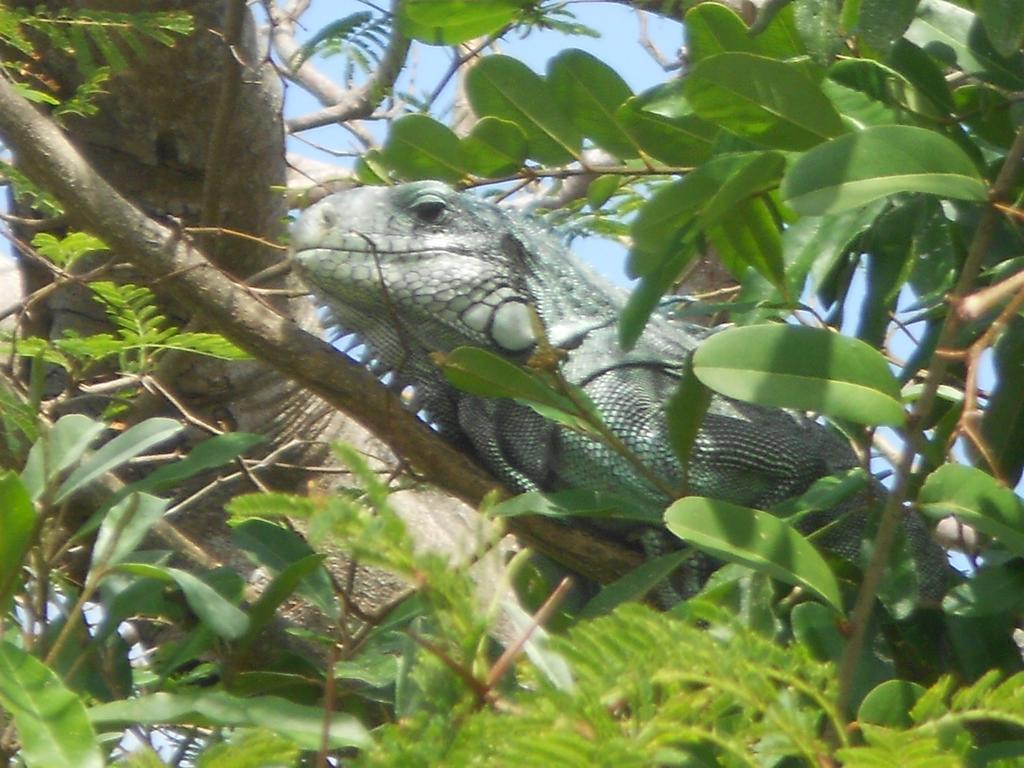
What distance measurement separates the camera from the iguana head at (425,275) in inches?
104

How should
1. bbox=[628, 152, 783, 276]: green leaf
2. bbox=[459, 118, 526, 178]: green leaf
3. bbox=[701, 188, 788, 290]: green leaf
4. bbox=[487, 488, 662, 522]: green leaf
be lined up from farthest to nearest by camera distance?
1. bbox=[459, 118, 526, 178]: green leaf
2. bbox=[487, 488, 662, 522]: green leaf
3. bbox=[701, 188, 788, 290]: green leaf
4. bbox=[628, 152, 783, 276]: green leaf

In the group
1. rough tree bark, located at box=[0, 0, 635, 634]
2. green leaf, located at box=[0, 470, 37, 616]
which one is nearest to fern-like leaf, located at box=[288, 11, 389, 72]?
rough tree bark, located at box=[0, 0, 635, 634]

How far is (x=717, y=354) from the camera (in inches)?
57.7

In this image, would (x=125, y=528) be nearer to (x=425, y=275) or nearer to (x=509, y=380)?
(x=509, y=380)

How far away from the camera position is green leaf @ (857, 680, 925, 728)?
4.85 feet

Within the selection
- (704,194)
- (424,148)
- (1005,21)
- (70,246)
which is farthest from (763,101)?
(70,246)

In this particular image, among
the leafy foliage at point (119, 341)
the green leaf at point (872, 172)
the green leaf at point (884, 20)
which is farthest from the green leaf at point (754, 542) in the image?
the leafy foliage at point (119, 341)

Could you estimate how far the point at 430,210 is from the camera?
2.79 m

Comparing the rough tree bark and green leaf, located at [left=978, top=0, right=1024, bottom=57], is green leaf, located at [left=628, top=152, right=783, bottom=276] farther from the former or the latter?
the rough tree bark

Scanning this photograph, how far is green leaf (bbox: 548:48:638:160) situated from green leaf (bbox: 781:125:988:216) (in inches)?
27.9

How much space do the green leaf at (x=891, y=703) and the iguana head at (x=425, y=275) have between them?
1.28 m

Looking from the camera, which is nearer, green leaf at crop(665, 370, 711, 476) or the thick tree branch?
green leaf at crop(665, 370, 711, 476)

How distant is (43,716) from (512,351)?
1482 millimetres

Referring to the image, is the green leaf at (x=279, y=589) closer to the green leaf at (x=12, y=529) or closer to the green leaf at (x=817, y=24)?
the green leaf at (x=12, y=529)
